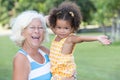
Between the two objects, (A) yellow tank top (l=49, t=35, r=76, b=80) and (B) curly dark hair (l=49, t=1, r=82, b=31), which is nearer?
(A) yellow tank top (l=49, t=35, r=76, b=80)

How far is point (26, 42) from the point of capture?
3.55m

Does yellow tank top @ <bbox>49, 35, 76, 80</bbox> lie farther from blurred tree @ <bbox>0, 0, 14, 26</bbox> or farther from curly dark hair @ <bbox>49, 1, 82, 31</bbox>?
blurred tree @ <bbox>0, 0, 14, 26</bbox>

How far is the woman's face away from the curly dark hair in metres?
0.53

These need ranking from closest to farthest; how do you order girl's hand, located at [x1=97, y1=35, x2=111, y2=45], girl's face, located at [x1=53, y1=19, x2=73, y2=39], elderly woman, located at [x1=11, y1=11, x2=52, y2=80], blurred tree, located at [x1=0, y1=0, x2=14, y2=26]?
girl's hand, located at [x1=97, y1=35, x2=111, y2=45], elderly woman, located at [x1=11, y1=11, x2=52, y2=80], girl's face, located at [x1=53, y1=19, x2=73, y2=39], blurred tree, located at [x1=0, y1=0, x2=14, y2=26]

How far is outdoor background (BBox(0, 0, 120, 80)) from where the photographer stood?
13.4 meters

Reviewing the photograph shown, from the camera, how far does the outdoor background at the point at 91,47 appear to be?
13.4 metres

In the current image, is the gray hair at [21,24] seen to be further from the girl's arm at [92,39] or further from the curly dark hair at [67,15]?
the curly dark hair at [67,15]

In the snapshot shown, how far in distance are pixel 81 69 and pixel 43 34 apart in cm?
1063

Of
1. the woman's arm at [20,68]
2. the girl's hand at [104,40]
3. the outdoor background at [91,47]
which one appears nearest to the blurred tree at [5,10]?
the outdoor background at [91,47]

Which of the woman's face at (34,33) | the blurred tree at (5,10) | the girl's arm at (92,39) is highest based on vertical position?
the woman's face at (34,33)

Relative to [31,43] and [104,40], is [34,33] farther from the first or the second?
[104,40]

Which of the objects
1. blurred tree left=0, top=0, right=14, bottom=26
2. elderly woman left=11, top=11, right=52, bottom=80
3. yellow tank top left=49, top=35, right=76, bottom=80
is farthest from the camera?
blurred tree left=0, top=0, right=14, bottom=26

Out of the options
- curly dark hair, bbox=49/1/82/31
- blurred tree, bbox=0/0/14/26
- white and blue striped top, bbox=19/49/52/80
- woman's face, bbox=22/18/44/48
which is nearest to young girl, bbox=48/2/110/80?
curly dark hair, bbox=49/1/82/31

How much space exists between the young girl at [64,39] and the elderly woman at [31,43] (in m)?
0.27
